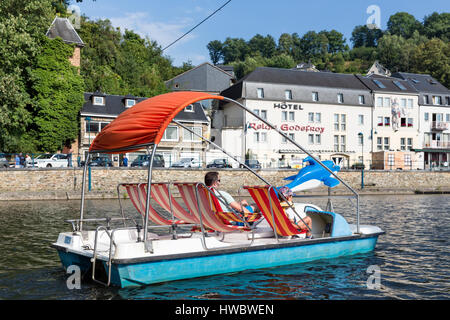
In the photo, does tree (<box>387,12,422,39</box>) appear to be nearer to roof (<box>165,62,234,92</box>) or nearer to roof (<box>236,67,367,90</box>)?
roof (<box>165,62,234,92</box>)

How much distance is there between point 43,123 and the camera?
46219 mm

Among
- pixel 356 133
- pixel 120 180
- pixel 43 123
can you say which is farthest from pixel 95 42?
pixel 356 133

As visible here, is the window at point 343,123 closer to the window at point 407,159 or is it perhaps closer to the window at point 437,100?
the window at point 407,159

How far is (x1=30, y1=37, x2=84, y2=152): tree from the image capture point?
46.4 meters

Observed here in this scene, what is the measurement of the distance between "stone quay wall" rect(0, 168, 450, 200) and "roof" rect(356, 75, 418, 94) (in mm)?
19786

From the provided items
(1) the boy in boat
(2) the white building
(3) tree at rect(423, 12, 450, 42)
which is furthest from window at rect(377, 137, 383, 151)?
(3) tree at rect(423, 12, 450, 42)

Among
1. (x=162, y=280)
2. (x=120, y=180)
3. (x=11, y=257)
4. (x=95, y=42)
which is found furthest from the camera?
(x=95, y=42)

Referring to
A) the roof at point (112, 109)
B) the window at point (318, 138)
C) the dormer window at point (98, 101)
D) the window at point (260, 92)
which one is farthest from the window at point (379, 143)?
the dormer window at point (98, 101)

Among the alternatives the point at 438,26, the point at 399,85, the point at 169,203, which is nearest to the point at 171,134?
the point at 399,85

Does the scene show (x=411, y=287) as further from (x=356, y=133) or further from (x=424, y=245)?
(x=356, y=133)

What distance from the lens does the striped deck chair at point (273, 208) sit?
942cm
